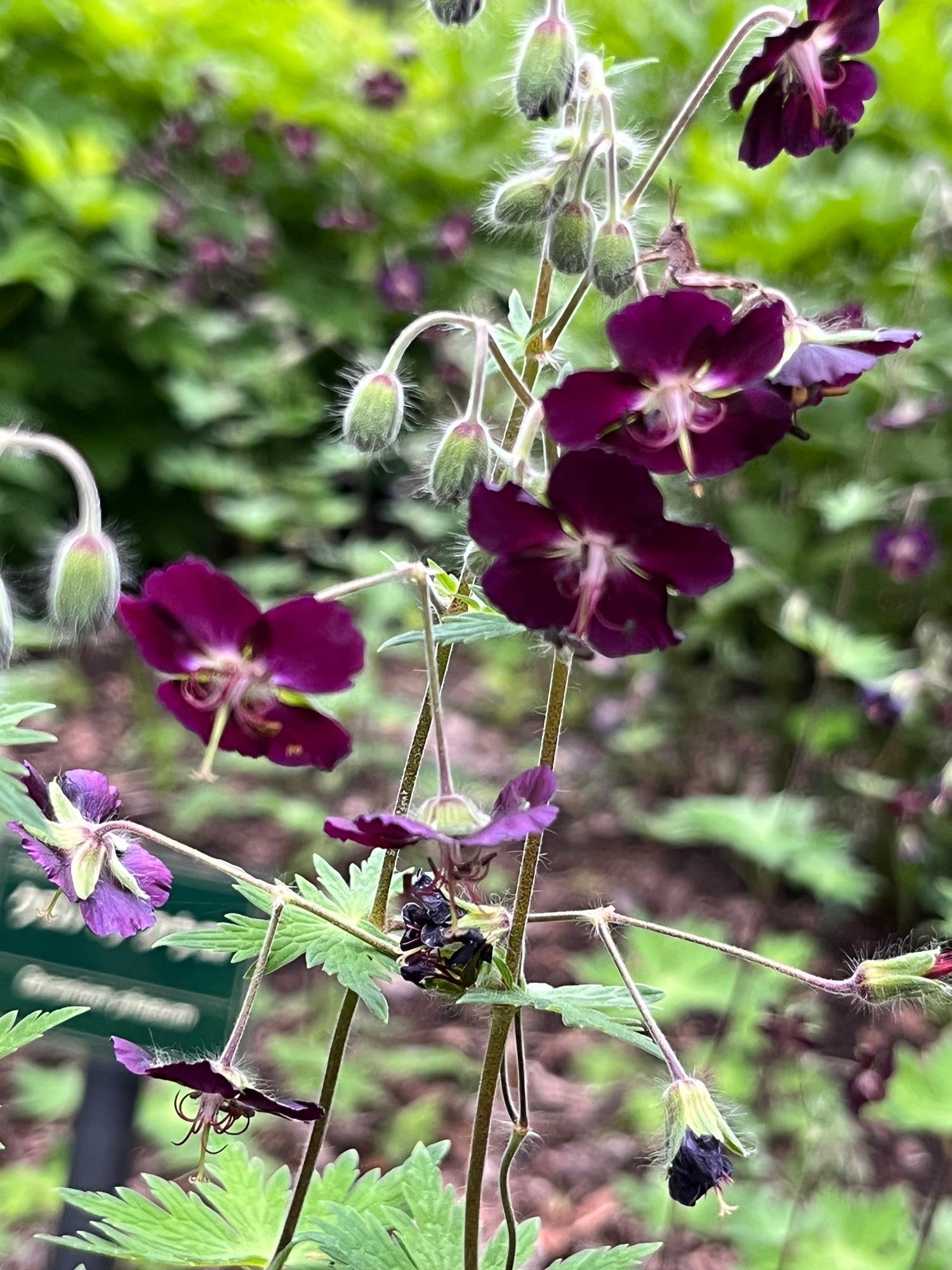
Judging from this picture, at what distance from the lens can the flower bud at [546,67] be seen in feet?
2.40

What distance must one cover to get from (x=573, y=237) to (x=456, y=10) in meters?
0.21

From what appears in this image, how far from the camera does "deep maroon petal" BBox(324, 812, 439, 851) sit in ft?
1.90

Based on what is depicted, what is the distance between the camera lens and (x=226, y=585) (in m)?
0.64

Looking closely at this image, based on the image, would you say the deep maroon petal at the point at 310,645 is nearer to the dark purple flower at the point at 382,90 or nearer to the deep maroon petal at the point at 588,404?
the deep maroon petal at the point at 588,404

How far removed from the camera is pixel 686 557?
65cm

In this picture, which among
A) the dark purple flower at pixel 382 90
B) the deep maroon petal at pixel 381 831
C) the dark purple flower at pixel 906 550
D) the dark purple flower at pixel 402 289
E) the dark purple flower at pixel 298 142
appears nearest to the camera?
the deep maroon petal at pixel 381 831

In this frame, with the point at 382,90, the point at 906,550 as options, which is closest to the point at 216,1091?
the point at 906,550

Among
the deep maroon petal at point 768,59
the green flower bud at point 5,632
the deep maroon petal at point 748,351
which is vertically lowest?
the green flower bud at point 5,632

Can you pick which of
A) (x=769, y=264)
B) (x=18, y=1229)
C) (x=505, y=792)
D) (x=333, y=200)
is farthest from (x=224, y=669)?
(x=333, y=200)

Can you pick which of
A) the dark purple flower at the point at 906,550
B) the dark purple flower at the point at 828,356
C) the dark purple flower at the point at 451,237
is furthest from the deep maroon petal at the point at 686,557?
the dark purple flower at the point at 451,237

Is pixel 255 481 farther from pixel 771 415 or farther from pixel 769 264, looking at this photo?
Result: pixel 771 415

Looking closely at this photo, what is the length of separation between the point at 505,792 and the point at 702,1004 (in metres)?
1.58

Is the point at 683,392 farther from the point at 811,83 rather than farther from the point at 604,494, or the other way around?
the point at 811,83

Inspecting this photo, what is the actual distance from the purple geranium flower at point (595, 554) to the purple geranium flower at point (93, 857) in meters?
0.31
